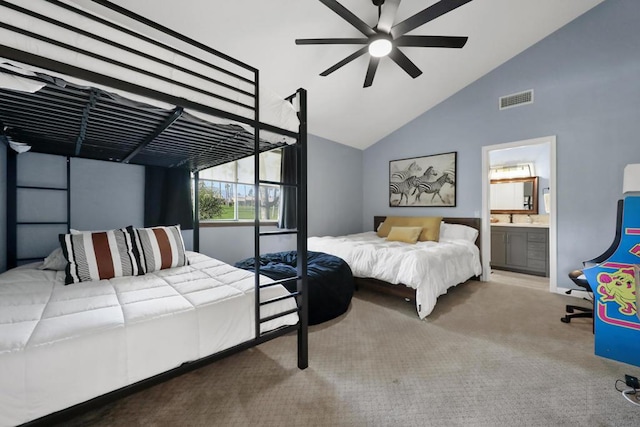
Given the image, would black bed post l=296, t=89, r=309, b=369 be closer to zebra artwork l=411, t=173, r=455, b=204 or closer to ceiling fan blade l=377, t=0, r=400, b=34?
ceiling fan blade l=377, t=0, r=400, b=34

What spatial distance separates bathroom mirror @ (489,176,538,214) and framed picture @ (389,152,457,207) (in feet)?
5.79

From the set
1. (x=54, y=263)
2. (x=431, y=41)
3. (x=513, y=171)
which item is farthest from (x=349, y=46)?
(x=513, y=171)

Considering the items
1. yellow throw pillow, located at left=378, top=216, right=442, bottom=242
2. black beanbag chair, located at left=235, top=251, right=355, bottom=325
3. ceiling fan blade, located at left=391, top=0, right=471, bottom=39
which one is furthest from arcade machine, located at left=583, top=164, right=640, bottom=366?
yellow throw pillow, located at left=378, top=216, right=442, bottom=242

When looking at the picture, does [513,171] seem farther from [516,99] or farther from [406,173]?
[406,173]

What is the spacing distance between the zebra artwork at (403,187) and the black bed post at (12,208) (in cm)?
496

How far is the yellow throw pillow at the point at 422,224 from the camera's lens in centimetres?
393

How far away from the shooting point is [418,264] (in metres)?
2.60

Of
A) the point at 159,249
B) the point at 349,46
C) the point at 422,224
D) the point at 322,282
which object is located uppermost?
the point at 349,46

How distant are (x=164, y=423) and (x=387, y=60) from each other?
3997 millimetres

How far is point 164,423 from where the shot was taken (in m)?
1.28

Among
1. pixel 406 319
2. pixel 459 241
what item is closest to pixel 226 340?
pixel 406 319

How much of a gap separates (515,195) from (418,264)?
3.88 metres

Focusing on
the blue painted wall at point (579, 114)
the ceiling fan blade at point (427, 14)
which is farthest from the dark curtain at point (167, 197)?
the blue painted wall at point (579, 114)

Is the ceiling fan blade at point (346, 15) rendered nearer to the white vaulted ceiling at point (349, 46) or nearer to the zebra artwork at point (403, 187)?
the white vaulted ceiling at point (349, 46)
